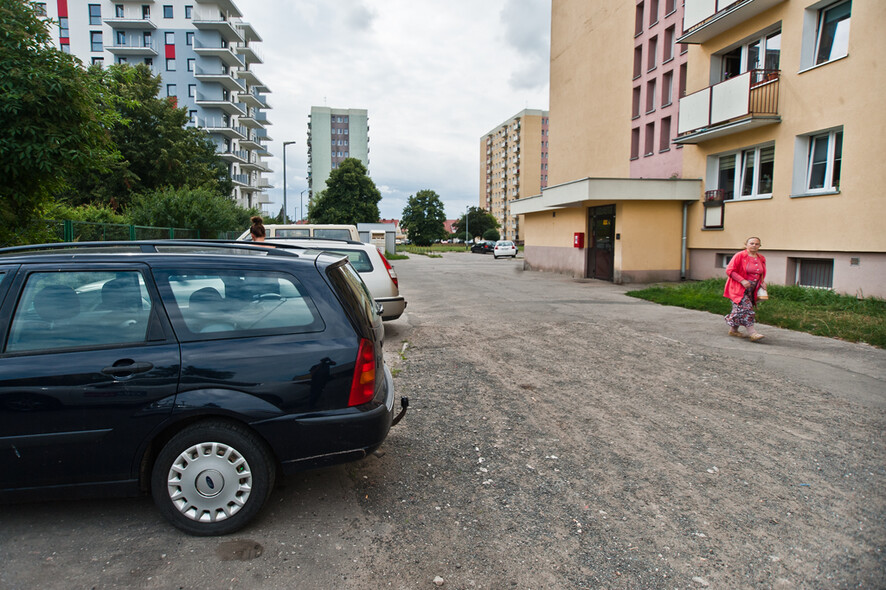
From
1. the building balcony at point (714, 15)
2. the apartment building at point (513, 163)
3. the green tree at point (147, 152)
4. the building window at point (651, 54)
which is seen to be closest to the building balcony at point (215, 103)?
the green tree at point (147, 152)

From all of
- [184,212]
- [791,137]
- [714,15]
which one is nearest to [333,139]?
[184,212]

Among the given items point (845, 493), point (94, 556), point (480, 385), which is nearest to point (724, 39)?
point (480, 385)

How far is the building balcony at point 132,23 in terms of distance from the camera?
182ft

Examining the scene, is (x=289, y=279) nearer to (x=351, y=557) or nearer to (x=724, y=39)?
(x=351, y=557)

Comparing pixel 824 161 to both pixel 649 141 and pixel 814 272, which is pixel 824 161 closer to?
pixel 814 272

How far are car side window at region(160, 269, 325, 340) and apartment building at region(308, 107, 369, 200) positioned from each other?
12672 centimetres

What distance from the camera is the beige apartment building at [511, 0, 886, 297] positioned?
481 inches

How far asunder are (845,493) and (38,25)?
31.9ft

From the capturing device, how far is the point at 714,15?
16297 mm

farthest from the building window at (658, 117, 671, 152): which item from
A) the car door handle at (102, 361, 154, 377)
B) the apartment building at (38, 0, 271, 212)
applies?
the apartment building at (38, 0, 271, 212)

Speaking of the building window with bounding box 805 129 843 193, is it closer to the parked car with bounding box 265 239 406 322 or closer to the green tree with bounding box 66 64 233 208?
the parked car with bounding box 265 239 406 322

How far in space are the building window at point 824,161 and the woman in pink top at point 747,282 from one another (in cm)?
639

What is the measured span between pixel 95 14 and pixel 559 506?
7192 cm

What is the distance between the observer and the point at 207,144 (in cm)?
4919
